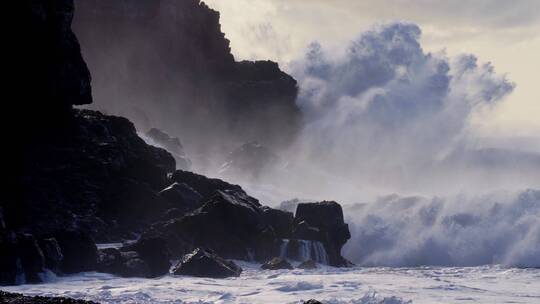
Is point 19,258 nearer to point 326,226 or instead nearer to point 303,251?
point 303,251

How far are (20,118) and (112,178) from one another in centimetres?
685

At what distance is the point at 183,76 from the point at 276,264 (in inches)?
3476

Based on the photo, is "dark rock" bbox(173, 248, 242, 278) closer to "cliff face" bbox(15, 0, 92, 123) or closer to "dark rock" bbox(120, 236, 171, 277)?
"dark rock" bbox(120, 236, 171, 277)

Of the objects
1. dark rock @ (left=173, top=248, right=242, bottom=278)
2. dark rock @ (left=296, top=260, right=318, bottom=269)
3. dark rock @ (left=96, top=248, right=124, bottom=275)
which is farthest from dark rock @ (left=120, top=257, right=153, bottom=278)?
dark rock @ (left=296, top=260, right=318, bottom=269)

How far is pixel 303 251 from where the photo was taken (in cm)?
4559

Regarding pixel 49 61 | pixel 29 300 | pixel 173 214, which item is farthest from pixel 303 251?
pixel 29 300

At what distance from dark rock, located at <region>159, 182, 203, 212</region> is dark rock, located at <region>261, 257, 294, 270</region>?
315 inches

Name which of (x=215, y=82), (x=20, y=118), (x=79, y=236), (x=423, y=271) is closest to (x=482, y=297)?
(x=423, y=271)

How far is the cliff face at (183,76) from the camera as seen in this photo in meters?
120

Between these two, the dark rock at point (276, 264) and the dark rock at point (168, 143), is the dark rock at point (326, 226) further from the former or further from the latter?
the dark rock at point (168, 143)

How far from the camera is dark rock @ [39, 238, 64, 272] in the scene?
3372 centimetres

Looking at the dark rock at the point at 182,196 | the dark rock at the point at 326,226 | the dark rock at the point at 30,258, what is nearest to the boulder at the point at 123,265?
the dark rock at the point at 30,258

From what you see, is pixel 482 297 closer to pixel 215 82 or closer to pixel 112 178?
pixel 112 178

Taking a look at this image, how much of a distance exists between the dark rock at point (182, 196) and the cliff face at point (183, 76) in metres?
67.8
